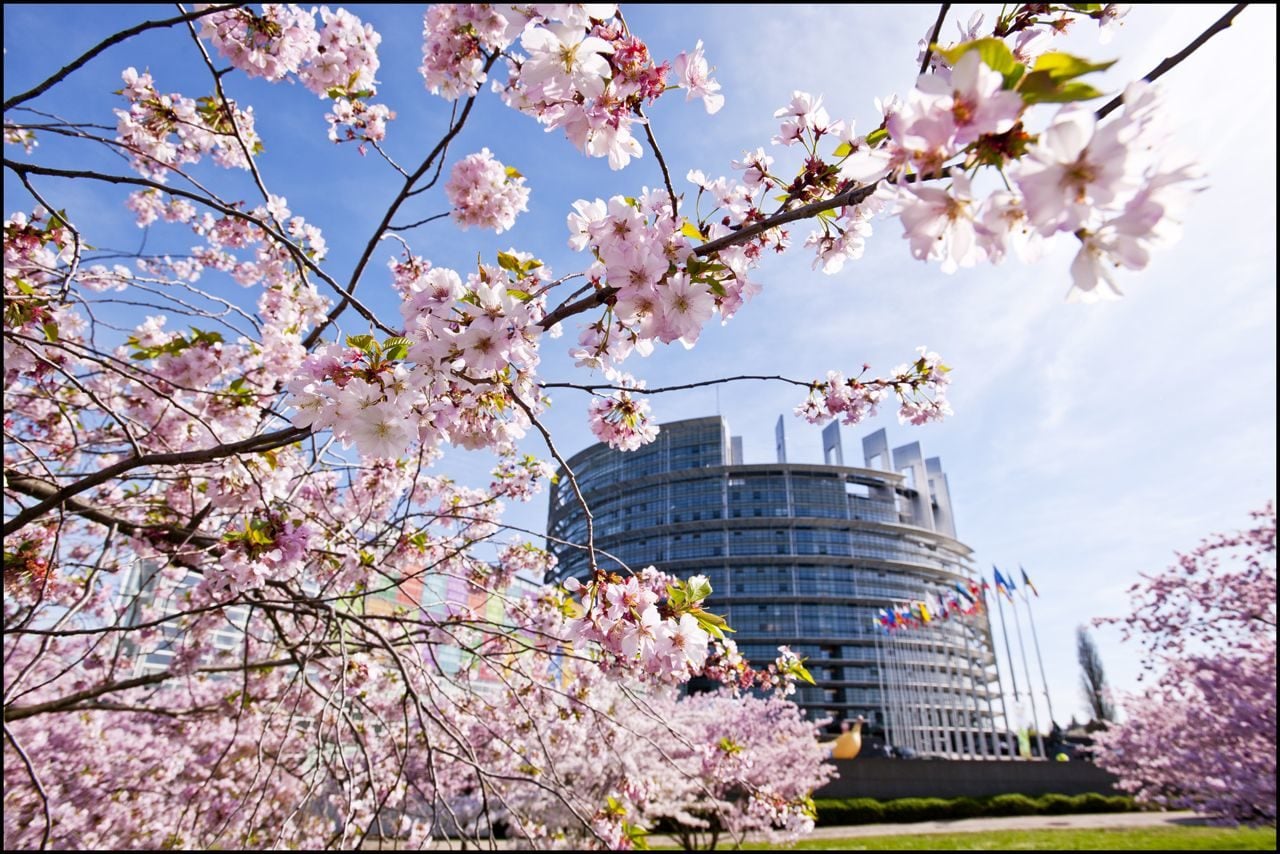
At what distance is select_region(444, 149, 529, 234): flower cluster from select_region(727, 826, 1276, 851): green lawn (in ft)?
44.8

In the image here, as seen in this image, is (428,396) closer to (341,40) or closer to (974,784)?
(341,40)

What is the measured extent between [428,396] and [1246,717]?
37.9 feet

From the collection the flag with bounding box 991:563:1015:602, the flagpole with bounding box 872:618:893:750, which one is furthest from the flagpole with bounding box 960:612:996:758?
the flag with bounding box 991:563:1015:602

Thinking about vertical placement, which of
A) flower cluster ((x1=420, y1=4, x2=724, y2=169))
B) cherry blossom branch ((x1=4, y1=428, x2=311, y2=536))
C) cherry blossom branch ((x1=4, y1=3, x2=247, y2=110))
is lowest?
cherry blossom branch ((x1=4, y1=428, x2=311, y2=536))

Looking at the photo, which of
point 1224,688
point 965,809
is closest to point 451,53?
point 1224,688

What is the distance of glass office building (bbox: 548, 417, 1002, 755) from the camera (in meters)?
44.6

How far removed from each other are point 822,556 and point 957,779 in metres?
27.5

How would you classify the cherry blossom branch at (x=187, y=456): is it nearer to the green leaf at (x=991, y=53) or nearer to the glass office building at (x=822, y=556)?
the green leaf at (x=991, y=53)

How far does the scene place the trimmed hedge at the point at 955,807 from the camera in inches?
659

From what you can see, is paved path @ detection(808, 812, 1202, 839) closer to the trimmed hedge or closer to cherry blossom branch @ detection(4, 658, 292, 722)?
the trimmed hedge

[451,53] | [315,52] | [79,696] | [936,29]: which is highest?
[315,52]

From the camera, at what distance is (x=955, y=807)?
17719 millimetres

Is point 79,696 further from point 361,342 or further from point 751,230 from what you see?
point 751,230

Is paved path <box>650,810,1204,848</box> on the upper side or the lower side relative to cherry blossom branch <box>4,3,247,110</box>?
lower
